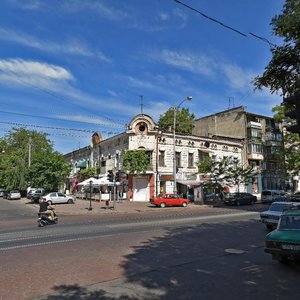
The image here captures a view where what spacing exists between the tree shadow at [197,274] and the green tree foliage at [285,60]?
4966 millimetres

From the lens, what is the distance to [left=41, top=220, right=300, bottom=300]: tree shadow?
7293 mm

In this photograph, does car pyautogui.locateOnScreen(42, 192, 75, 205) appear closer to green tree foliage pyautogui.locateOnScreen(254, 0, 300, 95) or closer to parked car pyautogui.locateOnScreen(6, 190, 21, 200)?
parked car pyautogui.locateOnScreen(6, 190, 21, 200)

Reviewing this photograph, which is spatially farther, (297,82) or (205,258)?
(205,258)

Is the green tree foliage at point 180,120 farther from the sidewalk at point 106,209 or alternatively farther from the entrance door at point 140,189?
the sidewalk at point 106,209

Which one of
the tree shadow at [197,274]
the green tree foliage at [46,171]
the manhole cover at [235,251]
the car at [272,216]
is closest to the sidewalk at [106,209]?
the green tree foliage at [46,171]

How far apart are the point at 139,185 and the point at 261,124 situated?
24139mm

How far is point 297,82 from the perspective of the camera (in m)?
9.59

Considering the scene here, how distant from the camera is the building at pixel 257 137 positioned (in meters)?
53.5

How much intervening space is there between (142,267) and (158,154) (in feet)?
111

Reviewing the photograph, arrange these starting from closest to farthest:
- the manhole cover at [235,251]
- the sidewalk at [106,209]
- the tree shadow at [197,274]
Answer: the tree shadow at [197,274]
the manhole cover at [235,251]
the sidewalk at [106,209]

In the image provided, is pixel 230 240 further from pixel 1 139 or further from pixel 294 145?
pixel 1 139

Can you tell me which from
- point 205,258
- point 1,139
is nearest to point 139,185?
point 205,258

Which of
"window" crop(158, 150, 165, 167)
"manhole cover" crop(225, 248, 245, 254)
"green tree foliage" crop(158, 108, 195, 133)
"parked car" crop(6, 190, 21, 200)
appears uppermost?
"green tree foliage" crop(158, 108, 195, 133)

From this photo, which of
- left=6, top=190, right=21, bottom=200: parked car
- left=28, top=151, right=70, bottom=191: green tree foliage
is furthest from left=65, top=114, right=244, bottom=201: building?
left=6, top=190, right=21, bottom=200: parked car
